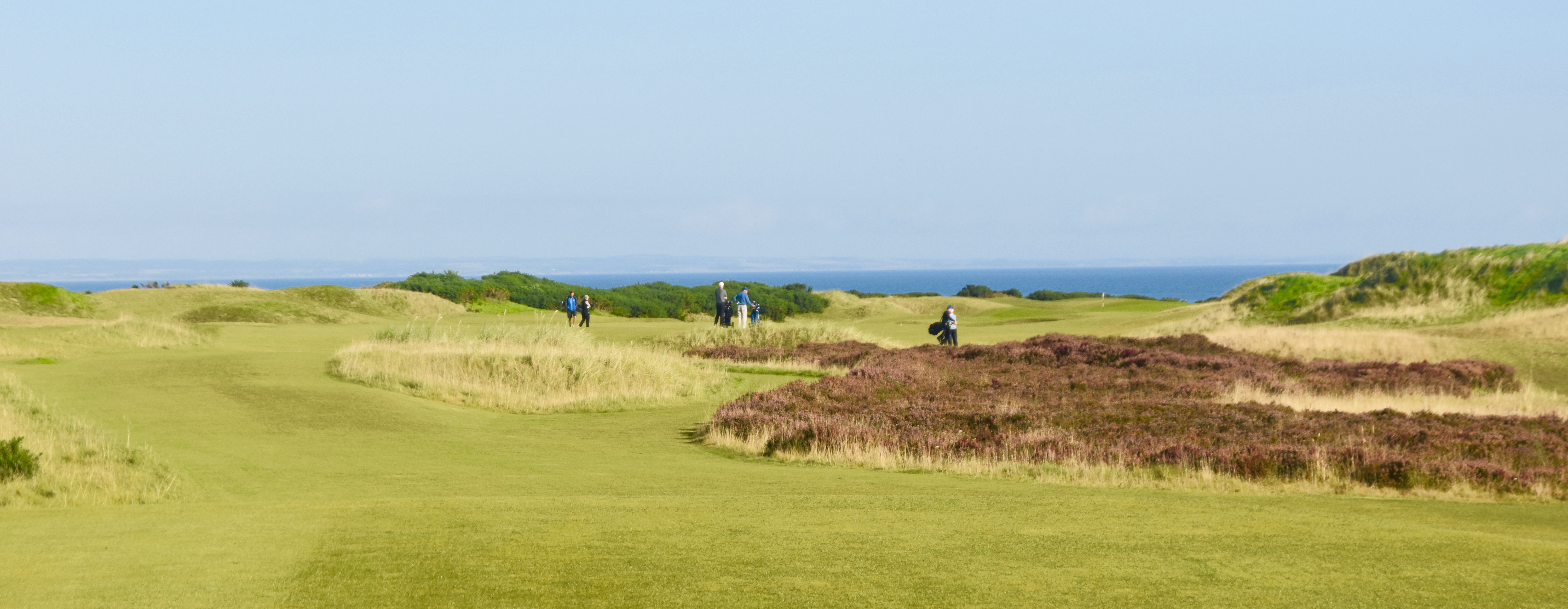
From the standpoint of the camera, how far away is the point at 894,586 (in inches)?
205

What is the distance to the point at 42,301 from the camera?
41.6 meters

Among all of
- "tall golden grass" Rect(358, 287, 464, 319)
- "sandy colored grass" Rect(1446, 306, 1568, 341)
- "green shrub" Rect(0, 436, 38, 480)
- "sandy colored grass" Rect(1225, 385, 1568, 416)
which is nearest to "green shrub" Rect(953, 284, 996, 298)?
"tall golden grass" Rect(358, 287, 464, 319)

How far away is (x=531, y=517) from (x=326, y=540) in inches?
51.8

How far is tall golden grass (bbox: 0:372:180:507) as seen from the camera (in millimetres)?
9070

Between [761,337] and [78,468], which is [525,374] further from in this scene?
[761,337]

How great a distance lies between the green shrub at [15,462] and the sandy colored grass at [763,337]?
20.5 m

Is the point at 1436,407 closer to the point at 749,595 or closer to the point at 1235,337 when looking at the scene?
the point at 1235,337

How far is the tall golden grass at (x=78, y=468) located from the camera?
907 cm

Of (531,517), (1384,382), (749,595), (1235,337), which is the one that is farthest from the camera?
(1235,337)

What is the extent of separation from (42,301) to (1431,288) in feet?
163

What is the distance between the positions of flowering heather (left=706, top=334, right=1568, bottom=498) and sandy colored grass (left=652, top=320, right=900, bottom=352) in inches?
264

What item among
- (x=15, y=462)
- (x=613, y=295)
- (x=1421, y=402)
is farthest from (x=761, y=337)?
(x=613, y=295)

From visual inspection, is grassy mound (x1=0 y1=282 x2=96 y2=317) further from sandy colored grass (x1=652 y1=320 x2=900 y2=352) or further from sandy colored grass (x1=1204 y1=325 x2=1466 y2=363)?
sandy colored grass (x1=1204 y1=325 x2=1466 y2=363)

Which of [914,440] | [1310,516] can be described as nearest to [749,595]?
[1310,516]
